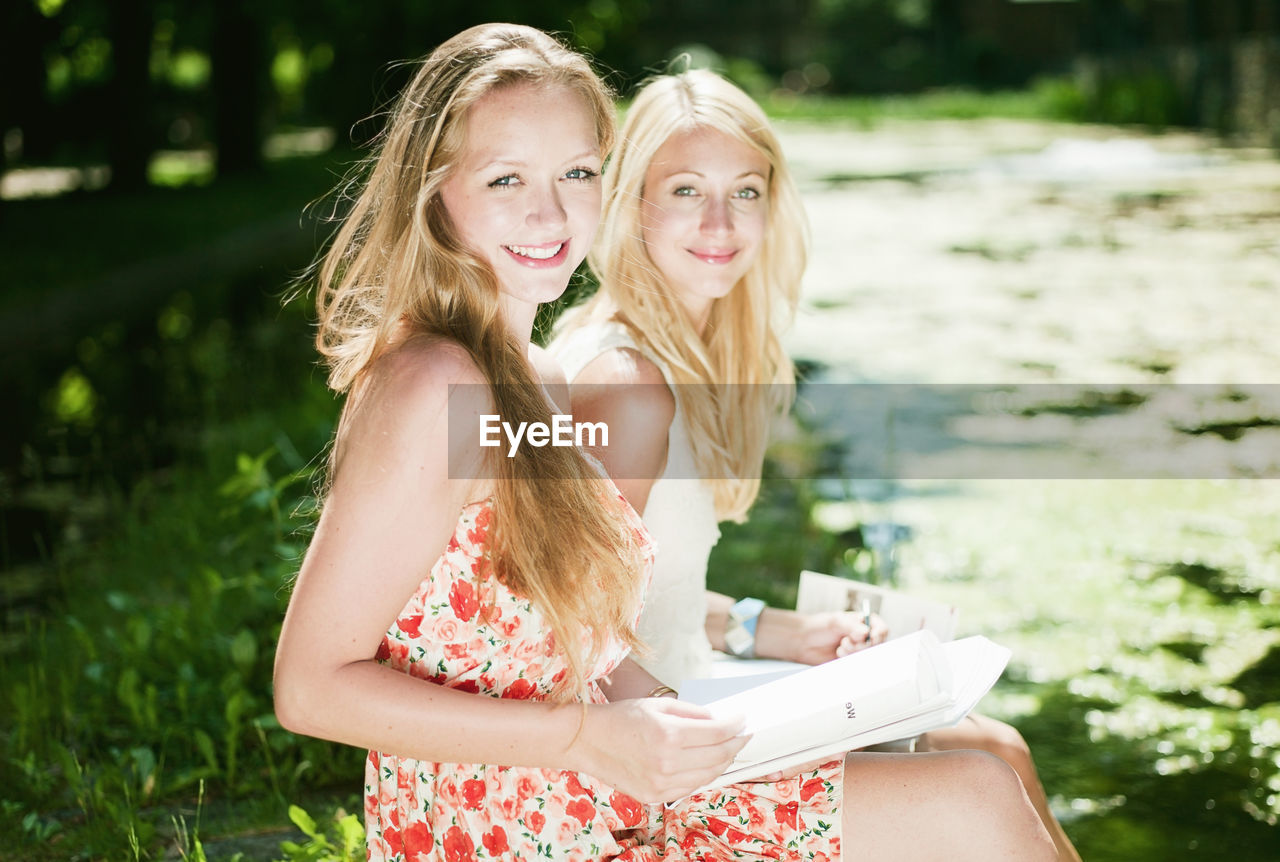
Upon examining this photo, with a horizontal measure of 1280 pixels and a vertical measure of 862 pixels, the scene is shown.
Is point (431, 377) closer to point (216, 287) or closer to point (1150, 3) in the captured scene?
point (216, 287)

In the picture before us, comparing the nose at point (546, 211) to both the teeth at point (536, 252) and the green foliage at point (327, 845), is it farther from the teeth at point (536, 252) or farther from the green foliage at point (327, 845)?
the green foliage at point (327, 845)

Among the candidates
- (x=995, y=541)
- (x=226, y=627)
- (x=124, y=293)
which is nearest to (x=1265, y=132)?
(x=124, y=293)

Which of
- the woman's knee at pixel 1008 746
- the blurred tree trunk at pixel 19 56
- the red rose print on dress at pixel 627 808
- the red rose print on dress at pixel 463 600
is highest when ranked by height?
the blurred tree trunk at pixel 19 56

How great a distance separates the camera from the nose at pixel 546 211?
1937mm

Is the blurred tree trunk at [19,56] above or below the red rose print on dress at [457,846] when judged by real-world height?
above

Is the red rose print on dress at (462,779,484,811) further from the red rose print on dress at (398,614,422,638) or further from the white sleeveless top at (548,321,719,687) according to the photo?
the white sleeveless top at (548,321,719,687)

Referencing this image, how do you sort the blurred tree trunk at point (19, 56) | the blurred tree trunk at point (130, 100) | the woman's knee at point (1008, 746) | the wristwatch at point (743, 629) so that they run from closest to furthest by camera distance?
1. the woman's knee at point (1008, 746)
2. the wristwatch at point (743, 629)
3. the blurred tree trunk at point (19, 56)
4. the blurred tree trunk at point (130, 100)

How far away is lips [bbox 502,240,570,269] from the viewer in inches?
77.3

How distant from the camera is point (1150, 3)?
115 feet

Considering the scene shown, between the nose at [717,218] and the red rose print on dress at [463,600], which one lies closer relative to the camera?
the red rose print on dress at [463,600]

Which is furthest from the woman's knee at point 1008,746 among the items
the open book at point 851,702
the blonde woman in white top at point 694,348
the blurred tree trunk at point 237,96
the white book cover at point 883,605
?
the blurred tree trunk at point 237,96

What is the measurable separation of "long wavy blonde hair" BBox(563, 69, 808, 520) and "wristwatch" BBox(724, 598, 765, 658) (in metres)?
0.23

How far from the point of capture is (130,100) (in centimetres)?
1948

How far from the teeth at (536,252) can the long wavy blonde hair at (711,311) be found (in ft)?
2.01
